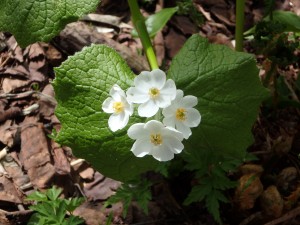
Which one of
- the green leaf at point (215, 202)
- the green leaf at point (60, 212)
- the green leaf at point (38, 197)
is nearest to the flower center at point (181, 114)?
the green leaf at point (215, 202)

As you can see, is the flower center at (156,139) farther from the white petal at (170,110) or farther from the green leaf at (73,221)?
the green leaf at (73,221)

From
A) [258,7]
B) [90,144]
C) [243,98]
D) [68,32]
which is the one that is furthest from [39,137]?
[258,7]

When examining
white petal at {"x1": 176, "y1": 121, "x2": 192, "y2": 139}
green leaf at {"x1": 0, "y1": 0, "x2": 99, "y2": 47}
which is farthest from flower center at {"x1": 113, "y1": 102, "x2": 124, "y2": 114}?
green leaf at {"x1": 0, "y1": 0, "x2": 99, "y2": 47}

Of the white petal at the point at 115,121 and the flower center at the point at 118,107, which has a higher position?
the flower center at the point at 118,107

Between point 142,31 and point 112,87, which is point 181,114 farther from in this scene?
point 142,31

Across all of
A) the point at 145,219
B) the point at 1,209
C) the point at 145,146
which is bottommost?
the point at 145,219

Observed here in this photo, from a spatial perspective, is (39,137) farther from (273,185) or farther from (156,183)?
(273,185)

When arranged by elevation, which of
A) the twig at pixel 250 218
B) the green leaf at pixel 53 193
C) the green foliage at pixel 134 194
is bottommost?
the twig at pixel 250 218
